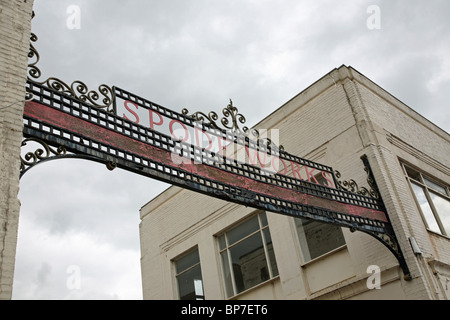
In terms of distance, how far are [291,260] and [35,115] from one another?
354 inches

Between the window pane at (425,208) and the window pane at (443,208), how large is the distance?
42 centimetres

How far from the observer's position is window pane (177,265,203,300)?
53.2ft

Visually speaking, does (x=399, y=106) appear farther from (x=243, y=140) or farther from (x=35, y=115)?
(x=35, y=115)

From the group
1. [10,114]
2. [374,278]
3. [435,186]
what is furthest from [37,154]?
[435,186]

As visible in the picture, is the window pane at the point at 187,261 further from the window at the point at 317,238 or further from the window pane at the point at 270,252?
the window at the point at 317,238

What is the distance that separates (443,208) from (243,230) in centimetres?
585

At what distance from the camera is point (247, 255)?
48.9 feet

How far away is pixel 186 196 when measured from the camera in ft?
58.1

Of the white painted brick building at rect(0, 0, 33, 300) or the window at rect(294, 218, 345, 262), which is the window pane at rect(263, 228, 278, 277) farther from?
the white painted brick building at rect(0, 0, 33, 300)

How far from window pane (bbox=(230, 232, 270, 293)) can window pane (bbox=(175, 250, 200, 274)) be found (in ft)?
6.11

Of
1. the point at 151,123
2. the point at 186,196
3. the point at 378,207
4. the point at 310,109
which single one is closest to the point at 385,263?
the point at 378,207

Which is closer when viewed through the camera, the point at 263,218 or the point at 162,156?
the point at 162,156

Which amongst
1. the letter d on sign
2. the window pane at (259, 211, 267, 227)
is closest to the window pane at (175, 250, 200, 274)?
the window pane at (259, 211, 267, 227)

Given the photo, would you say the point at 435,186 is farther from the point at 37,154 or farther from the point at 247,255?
the point at 37,154
